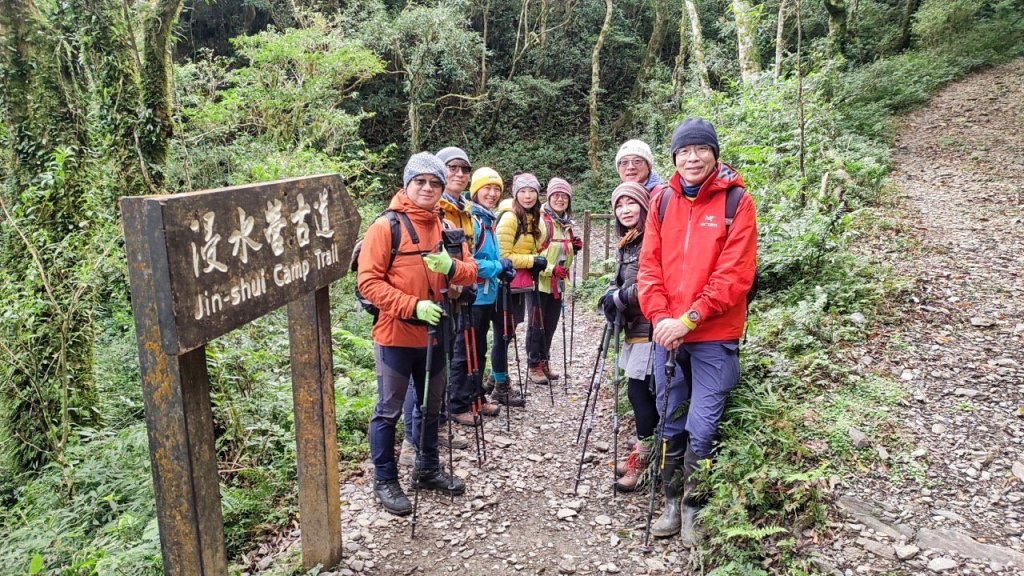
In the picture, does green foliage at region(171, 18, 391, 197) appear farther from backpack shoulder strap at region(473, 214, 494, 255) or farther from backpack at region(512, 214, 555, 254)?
backpack shoulder strap at region(473, 214, 494, 255)

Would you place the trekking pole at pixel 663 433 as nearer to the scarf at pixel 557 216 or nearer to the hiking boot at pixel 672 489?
the hiking boot at pixel 672 489

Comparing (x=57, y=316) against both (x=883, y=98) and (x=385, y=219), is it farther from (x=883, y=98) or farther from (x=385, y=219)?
(x=883, y=98)

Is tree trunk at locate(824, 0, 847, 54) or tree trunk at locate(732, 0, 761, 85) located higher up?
tree trunk at locate(824, 0, 847, 54)

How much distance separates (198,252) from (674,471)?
3.18 meters

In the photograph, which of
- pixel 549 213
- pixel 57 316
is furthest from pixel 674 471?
pixel 57 316

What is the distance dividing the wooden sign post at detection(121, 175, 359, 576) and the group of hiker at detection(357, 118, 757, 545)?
920mm

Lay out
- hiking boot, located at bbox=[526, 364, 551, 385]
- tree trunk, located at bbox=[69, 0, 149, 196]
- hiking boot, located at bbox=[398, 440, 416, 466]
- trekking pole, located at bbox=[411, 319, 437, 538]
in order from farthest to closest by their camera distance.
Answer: hiking boot, located at bbox=[526, 364, 551, 385] < tree trunk, located at bbox=[69, 0, 149, 196] < hiking boot, located at bbox=[398, 440, 416, 466] < trekking pole, located at bbox=[411, 319, 437, 538]

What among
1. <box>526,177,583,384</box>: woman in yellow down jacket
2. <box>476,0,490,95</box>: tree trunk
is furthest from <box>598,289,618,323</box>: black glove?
<box>476,0,490,95</box>: tree trunk

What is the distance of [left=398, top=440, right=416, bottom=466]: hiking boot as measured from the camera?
200 inches

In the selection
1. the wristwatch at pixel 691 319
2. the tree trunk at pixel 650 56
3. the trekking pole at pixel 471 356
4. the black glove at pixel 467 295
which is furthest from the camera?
the tree trunk at pixel 650 56

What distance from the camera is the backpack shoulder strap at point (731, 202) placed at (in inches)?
138

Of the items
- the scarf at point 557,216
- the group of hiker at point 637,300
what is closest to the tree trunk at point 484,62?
the scarf at point 557,216

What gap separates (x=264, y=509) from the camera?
14.0 feet

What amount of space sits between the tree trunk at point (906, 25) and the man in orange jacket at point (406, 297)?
23.5m
